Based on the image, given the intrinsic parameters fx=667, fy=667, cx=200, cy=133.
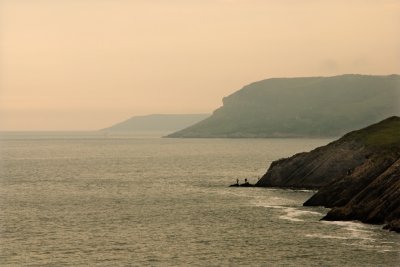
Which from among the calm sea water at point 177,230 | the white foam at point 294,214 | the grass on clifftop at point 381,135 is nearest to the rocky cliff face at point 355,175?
the grass on clifftop at point 381,135

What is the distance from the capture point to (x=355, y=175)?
95812mm

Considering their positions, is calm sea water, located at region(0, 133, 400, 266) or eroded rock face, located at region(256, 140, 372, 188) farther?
eroded rock face, located at region(256, 140, 372, 188)

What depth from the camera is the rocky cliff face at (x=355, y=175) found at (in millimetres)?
80000

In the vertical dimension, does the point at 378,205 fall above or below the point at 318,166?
below

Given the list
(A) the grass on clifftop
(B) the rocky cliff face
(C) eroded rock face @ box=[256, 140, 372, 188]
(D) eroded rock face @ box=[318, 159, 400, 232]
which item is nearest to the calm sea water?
(D) eroded rock face @ box=[318, 159, 400, 232]

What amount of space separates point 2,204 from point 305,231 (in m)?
53.8

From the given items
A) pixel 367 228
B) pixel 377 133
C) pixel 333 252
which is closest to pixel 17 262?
pixel 333 252

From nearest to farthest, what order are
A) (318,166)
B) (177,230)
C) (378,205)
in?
(177,230), (378,205), (318,166)

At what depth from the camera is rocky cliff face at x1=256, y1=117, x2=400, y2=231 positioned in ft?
262

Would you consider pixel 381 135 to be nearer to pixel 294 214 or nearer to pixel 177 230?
pixel 294 214

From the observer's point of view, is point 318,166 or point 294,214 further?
point 318,166

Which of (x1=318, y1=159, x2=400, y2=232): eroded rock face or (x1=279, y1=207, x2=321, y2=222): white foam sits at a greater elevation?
(x1=318, y1=159, x2=400, y2=232): eroded rock face

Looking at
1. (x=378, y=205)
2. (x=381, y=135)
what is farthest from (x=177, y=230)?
(x=381, y=135)

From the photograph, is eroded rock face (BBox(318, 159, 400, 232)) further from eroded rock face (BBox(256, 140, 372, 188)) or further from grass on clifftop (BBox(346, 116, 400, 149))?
grass on clifftop (BBox(346, 116, 400, 149))
